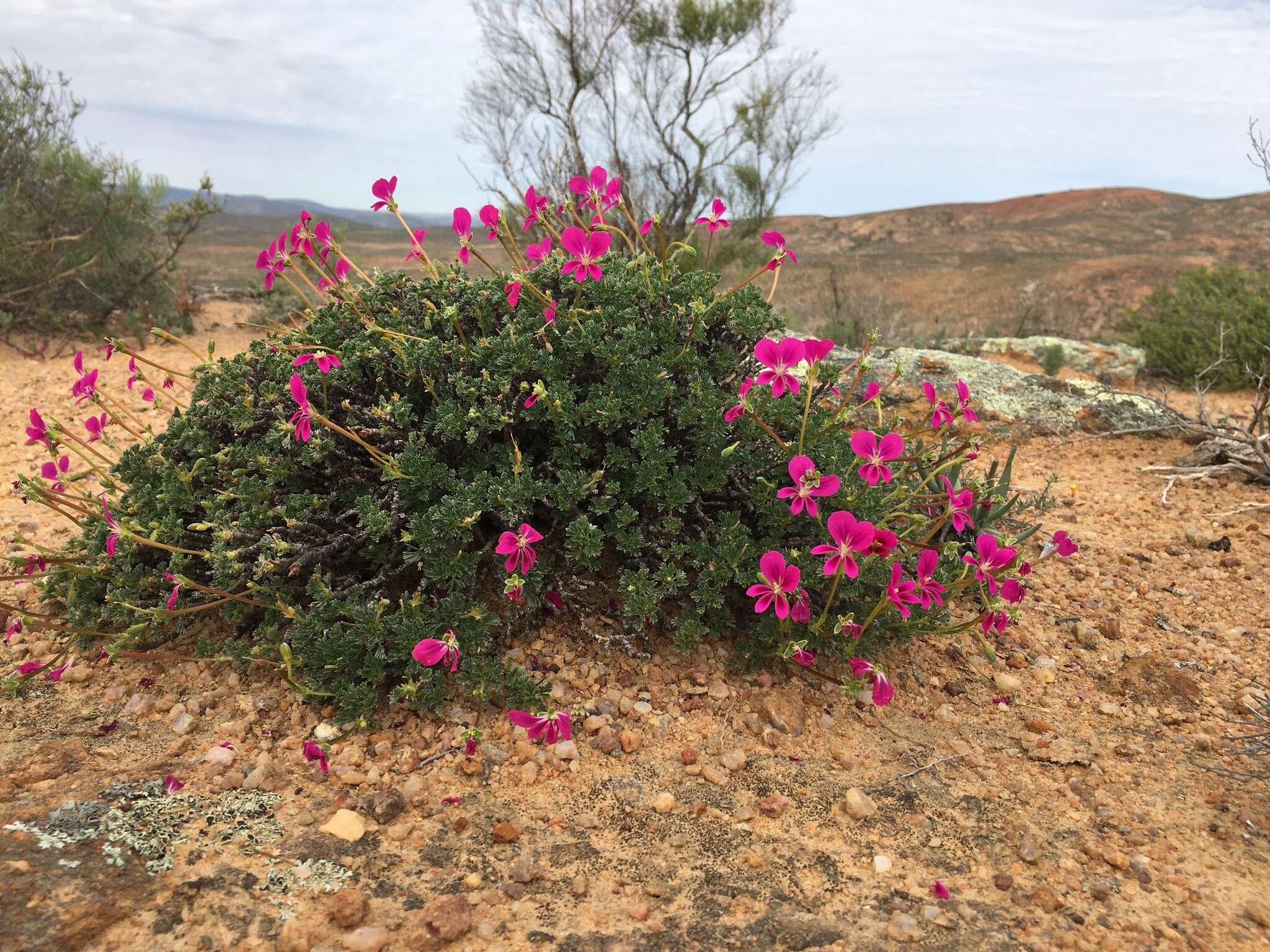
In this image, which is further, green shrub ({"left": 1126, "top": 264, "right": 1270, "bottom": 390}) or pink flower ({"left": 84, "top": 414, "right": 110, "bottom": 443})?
green shrub ({"left": 1126, "top": 264, "right": 1270, "bottom": 390})

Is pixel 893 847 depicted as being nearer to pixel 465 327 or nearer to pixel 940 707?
pixel 940 707

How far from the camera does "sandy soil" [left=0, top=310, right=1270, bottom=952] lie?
1.45 meters

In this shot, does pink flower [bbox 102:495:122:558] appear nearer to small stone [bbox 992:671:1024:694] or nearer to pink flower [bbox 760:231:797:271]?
pink flower [bbox 760:231:797:271]

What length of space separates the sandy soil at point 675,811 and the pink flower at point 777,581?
1.47 ft

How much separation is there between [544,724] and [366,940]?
0.61 m

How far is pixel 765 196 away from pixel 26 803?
1603 centimetres

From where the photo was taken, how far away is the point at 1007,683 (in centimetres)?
239

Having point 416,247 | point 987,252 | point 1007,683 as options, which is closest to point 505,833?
point 1007,683

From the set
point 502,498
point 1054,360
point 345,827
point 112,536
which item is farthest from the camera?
point 1054,360

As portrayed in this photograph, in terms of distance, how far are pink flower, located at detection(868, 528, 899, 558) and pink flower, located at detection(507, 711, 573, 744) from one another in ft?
2.73

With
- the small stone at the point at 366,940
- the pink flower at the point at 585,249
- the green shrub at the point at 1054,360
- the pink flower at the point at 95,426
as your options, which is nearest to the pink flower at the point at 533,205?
the pink flower at the point at 585,249

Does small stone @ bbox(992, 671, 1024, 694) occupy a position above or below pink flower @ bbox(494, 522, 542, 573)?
below

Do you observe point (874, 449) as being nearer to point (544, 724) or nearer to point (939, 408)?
point (939, 408)

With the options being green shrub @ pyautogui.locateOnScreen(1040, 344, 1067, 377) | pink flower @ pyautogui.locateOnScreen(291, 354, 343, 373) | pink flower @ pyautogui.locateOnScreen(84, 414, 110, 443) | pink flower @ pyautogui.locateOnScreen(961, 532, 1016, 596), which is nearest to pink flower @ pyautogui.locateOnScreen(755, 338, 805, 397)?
→ pink flower @ pyautogui.locateOnScreen(961, 532, 1016, 596)
